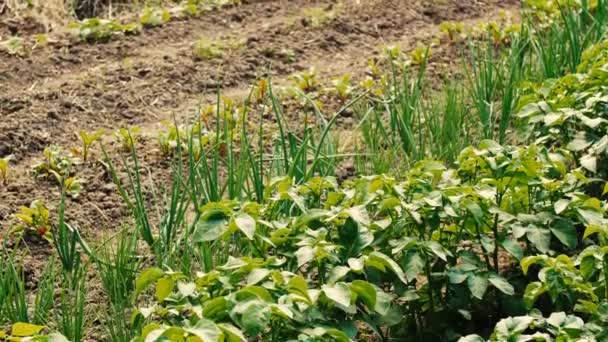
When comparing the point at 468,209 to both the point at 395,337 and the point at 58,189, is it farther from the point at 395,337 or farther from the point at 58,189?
Result: the point at 58,189

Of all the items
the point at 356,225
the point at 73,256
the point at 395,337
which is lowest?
the point at 395,337

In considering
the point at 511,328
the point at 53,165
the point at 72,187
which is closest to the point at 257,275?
the point at 511,328

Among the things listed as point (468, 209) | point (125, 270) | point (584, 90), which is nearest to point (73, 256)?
point (125, 270)

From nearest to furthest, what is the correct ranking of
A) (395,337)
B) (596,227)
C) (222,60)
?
(596,227) < (395,337) < (222,60)

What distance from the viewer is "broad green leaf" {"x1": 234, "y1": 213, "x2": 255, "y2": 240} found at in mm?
2578

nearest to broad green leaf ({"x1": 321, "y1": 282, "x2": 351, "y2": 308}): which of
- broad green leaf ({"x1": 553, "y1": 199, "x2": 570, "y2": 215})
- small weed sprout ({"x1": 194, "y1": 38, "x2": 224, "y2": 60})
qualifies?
broad green leaf ({"x1": 553, "y1": 199, "x2": 570, "y2": 215})

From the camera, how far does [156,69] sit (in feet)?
16.6

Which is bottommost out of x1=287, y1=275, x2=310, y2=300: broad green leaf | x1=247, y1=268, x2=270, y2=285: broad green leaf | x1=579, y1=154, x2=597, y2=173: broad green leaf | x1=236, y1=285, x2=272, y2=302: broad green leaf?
x1=579, y1=154, x2=597, y2=173: broad green leaf

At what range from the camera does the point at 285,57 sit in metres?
5.27

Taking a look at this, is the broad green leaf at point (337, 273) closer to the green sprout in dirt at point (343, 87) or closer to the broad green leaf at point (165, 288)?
the broad green leaf at point (165, 288)

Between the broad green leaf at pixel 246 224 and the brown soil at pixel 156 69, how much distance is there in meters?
1.13

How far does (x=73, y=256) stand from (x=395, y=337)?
961 mm

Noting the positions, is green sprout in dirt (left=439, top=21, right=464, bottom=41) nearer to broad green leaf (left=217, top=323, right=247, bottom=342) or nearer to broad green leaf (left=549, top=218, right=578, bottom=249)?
broad green leaf (left=549, top=218, right=578, bottom=249)

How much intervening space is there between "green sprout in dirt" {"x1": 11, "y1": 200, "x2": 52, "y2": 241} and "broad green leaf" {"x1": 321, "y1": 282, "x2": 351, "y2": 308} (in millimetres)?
1460
